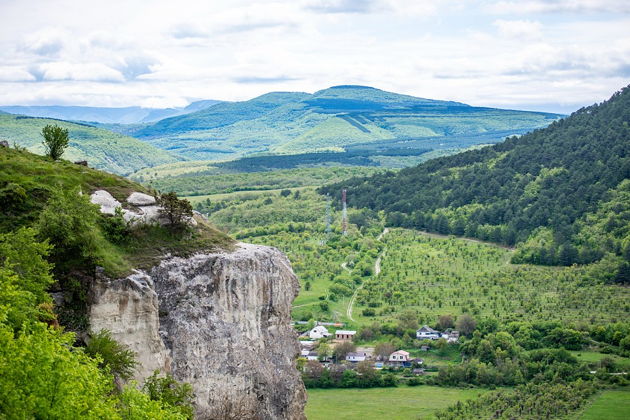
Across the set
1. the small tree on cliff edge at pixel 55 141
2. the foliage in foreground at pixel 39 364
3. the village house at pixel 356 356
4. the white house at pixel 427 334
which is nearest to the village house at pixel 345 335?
the village house at pixel 356 356

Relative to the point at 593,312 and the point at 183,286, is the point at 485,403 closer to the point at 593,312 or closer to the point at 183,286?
the point at 593,312

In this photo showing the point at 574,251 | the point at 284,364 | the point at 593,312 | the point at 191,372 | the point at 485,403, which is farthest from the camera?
the point at 574,251

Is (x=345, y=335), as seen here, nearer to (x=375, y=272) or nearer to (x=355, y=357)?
(x=355, y=357)

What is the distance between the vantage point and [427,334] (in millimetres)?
85562

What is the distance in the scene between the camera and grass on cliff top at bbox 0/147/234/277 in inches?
1250

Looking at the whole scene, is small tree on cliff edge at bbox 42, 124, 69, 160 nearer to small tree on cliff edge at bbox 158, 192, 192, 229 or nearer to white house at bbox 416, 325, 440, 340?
small tree on cliff edge at bbox 158, 192, 192, 229

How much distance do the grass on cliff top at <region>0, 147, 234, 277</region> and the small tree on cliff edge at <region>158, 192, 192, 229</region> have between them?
1.57ft

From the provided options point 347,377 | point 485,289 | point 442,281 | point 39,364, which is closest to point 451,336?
point 347,377

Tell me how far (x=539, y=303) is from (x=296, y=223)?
56628 millimetres

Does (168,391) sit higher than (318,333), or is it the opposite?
(168,391)

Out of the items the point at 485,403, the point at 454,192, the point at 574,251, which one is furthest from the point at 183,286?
the point at 454,192

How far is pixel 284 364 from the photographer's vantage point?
117 ft

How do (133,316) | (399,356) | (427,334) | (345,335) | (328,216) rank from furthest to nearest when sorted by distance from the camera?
(328,216) < (427,334) < (345,335) < (399,356) < (133,316)

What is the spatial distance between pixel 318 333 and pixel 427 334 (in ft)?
35.4
